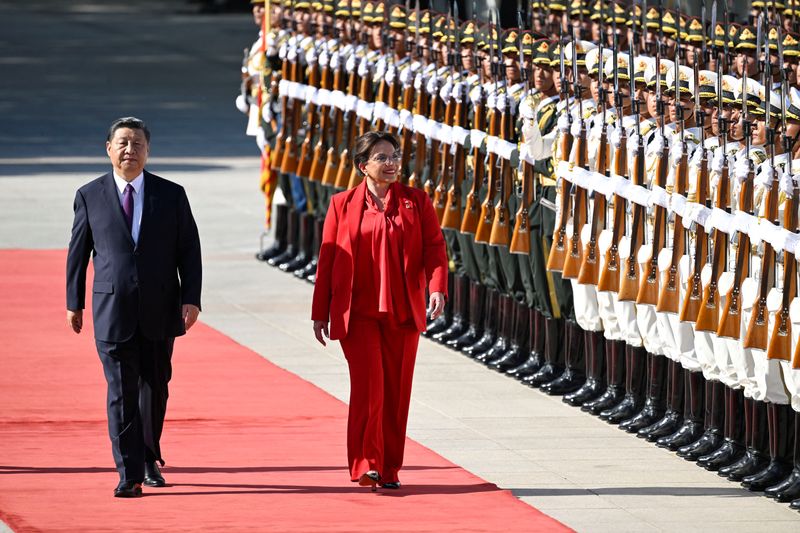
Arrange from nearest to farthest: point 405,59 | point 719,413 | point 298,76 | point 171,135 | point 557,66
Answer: point 719,413
point 557,66
point 405,59
point 298,76
point 171,135

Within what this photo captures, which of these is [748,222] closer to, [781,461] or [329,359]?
[781,461]

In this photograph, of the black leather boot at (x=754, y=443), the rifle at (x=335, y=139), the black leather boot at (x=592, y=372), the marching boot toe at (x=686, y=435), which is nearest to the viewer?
the black leather boot at (x=754, y=443)

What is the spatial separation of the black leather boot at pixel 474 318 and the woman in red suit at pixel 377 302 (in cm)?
339

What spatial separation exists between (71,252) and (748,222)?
8.68 feet

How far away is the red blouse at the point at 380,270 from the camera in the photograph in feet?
26.9

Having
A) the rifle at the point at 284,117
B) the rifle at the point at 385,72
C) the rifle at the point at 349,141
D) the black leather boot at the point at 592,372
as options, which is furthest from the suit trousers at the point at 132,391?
the rifle at the point at 284,117

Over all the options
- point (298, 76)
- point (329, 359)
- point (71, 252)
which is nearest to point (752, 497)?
point (71, 252)

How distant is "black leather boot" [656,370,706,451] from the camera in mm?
9039

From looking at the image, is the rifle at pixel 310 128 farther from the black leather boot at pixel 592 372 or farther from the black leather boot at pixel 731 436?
the black leather boot at pixel 731 436

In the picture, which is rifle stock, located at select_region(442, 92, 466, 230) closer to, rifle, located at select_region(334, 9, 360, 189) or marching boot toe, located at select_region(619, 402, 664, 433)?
rifle, located at select_region(334, 9, 360, 189)

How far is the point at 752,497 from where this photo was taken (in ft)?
27.1

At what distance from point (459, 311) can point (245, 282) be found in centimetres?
275

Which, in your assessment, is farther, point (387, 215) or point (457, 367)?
point (457, 367)

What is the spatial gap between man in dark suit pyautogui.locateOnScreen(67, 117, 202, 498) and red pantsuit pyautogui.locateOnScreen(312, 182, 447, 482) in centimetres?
56
